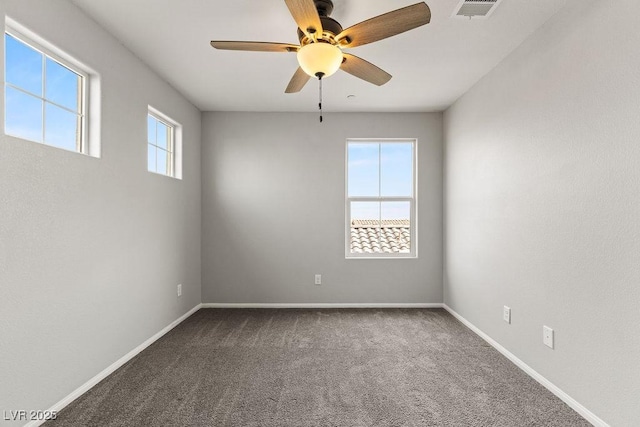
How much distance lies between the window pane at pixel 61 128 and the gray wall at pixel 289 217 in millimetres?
2123

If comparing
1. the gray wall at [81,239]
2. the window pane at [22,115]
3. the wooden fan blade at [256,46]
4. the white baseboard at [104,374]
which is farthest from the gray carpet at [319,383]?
the wooden fan blade at [256,46]

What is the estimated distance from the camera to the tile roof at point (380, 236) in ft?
14.8

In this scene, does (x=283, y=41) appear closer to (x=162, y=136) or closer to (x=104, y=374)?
(x=162, y=136)

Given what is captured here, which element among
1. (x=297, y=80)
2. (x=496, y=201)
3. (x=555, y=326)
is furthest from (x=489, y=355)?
(x=297, y=80)

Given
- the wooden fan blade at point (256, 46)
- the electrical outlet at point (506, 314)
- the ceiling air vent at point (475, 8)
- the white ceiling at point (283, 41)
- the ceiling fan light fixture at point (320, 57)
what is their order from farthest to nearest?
the electrical outlet at point (506, 314) < the white ceiling at point (283, 41) < the ceiling air vent at point (475, 8) < the wooden fan blade at point (256, 46) < the ceiling fan light fixture at point (320, 57)

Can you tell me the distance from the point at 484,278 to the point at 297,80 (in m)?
2.45

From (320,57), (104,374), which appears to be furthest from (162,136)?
(320,57)

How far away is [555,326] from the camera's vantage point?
228cm

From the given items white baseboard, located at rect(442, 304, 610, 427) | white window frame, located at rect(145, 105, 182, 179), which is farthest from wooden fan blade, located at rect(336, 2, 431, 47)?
white window frame, located at rect(145, 105, 182, 179)

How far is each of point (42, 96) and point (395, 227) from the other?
3.72 m

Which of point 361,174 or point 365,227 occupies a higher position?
point 361,174

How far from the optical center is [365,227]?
453cm

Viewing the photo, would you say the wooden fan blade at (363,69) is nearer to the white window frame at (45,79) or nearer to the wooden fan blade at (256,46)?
the wooden fan blade at (256,46)

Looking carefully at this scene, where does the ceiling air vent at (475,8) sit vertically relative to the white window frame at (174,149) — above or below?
above
